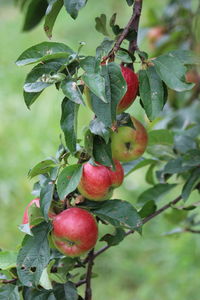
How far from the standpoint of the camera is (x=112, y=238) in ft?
3.55

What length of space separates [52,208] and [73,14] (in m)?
0.33

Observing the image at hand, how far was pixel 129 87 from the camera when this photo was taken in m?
0.93

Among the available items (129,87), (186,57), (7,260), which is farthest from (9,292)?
(186,57)

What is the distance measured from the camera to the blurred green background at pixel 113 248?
2.33 m

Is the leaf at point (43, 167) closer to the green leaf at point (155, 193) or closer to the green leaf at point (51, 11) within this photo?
the green leaf at point (51, 11)

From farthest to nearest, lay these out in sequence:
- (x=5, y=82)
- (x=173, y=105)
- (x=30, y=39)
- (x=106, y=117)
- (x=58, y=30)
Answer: (x=58, y=30), (x=30, y=39), (x=5, y=82), (x=173, y=105), (x=106, y=117)

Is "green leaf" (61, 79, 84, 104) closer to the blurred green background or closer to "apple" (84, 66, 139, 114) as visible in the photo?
"apple" (84, 66, 139, 114)

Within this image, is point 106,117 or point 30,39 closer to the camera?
point 106,117

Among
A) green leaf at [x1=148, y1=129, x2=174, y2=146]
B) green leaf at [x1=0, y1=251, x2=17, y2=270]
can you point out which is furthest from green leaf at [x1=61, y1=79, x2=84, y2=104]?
green leaf at [x1=148, y1=129, x2=174, y2=146]

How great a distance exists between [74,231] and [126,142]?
0.18m

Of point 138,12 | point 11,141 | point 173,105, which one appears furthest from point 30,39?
point 138,12

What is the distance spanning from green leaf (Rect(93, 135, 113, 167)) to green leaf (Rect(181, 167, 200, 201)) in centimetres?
28

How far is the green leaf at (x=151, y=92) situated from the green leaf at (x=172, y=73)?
0.04 ft

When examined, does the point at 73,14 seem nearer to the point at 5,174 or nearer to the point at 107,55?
the point at 107,55
